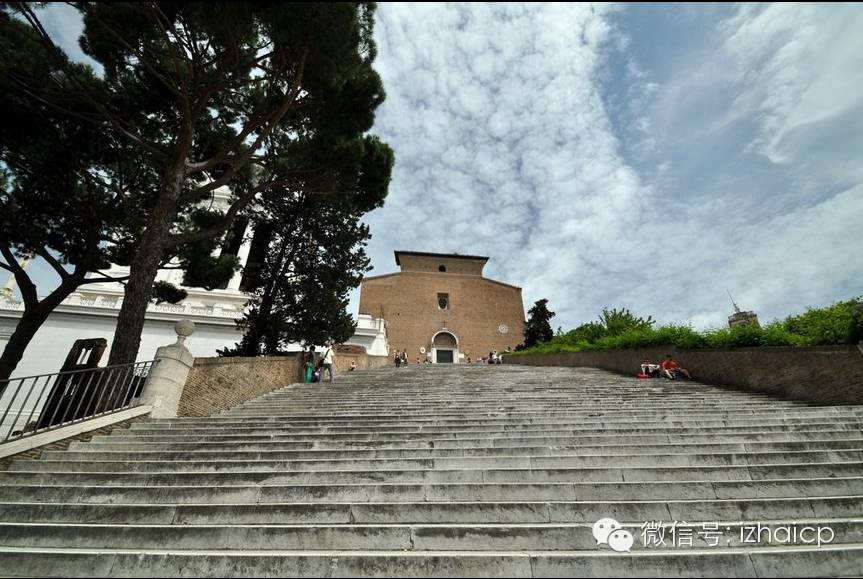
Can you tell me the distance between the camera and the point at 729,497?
9.81 ft

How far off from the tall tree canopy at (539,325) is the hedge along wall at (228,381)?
17917mm

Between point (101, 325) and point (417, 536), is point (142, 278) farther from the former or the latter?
point (101, 325)

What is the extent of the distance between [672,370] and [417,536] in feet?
31.5

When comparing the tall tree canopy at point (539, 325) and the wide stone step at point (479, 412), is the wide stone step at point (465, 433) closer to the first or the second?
the wide stone step at point (479, 412)

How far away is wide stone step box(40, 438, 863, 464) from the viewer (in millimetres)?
3834

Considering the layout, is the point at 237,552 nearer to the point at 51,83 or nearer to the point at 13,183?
the point at 51,83

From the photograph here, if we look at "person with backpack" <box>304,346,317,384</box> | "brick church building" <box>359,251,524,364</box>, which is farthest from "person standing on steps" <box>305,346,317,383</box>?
"brick church building" <box>359,251,524,364</box>

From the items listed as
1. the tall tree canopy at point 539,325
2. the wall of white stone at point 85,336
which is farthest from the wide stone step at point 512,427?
the tall tree canopy at point 539,325

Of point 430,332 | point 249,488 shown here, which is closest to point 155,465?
point 249,488

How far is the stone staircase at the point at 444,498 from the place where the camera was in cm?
220

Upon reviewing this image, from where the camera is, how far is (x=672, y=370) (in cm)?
943

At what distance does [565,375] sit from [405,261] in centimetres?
2147

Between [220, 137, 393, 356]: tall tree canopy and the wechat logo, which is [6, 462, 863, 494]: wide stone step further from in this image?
[220, 137, 393, 356]: tall tree canopy

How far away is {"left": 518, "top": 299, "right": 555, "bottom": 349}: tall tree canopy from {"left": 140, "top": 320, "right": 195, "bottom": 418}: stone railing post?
68.8 ft
